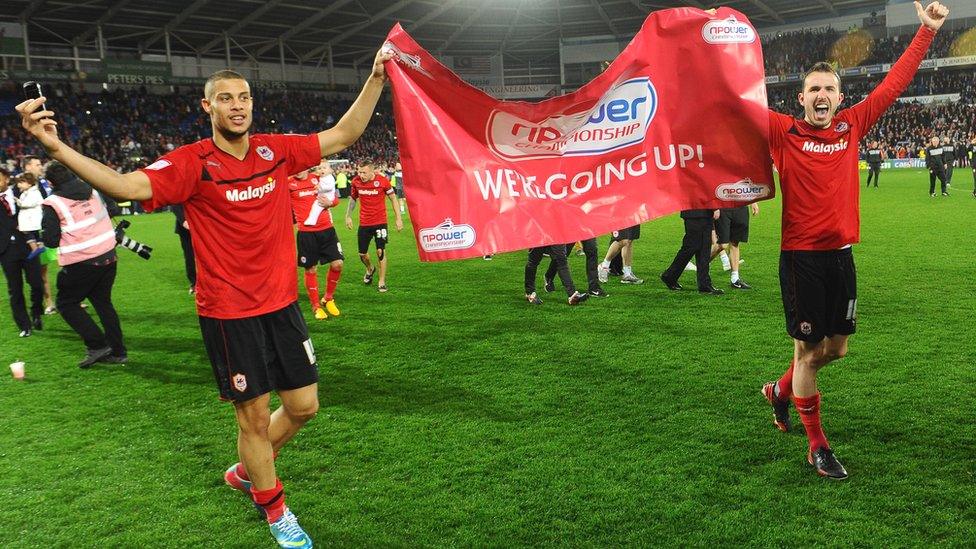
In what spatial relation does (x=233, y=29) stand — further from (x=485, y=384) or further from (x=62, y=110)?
(x=485, y=384)

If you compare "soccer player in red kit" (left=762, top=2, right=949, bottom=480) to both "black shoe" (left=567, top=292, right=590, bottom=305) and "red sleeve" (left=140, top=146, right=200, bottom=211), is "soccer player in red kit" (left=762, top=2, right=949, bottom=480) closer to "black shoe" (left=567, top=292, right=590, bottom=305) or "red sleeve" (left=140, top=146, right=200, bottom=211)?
"red sleeve" (left=140, top=146, right=200, bottom=211)

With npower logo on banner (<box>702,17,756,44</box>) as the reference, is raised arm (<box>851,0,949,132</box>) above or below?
below

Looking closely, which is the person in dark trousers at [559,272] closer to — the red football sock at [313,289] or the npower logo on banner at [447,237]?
the red football sock at [313,289]

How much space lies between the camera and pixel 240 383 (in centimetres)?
359

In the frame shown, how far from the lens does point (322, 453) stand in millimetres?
4875

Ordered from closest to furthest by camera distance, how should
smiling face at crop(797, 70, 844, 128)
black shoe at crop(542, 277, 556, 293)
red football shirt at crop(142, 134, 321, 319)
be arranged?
red football shirt at crop(142, 134, 321, 319) → smiling face at crop(797, 70, 844, 128) → black shoe at crop(542, 277, 556, 293)

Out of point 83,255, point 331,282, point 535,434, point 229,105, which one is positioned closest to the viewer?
Answer: point 229,105

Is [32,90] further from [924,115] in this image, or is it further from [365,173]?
[924,115]

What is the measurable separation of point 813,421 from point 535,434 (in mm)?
1784

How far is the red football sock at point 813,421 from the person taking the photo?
13.8ft

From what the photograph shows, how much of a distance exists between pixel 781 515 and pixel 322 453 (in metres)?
2.88

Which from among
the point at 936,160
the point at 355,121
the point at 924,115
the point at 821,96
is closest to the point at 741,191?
the point at 821,96

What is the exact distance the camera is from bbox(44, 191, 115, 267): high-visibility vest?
23.6 ft

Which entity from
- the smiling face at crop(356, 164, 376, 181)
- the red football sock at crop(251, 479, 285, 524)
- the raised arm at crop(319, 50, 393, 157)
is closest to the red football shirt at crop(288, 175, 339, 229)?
the smiling face at crop(356, 164, 376, 181)
